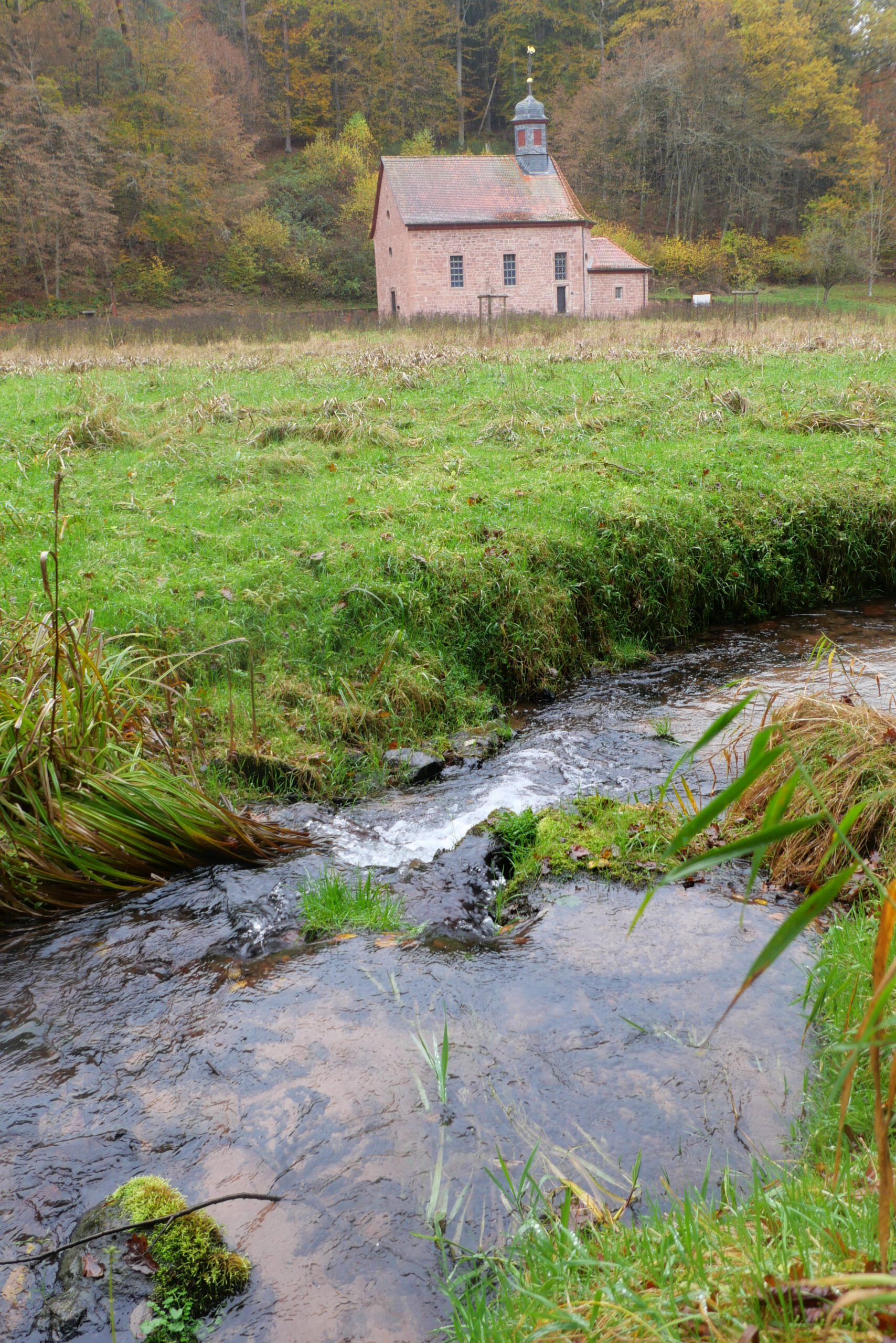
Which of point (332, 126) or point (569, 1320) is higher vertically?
point (332, 126)

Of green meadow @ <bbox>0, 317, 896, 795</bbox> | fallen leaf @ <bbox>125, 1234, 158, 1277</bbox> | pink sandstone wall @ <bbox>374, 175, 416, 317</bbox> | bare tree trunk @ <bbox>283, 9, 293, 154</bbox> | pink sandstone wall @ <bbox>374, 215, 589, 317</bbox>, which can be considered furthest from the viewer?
bare tree trunk @ <bbox>283, 9, 293, 154</bbox>

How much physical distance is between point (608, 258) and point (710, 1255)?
1910 inches

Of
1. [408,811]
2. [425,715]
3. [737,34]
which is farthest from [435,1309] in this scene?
[737,34]

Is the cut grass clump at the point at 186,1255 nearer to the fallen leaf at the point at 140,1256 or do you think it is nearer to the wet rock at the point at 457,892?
the fallen leaf at the point at 140,1256

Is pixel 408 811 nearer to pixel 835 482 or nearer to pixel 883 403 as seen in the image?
pixel 835 482

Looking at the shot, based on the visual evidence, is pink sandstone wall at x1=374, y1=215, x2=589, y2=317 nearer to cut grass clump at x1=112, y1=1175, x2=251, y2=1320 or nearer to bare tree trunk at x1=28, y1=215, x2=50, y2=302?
bare tree trunk at x1=28, y1=215, x2=50, y2=302

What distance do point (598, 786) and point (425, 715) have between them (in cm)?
152

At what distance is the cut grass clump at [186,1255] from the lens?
7.59 ft

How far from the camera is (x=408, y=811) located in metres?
5.55

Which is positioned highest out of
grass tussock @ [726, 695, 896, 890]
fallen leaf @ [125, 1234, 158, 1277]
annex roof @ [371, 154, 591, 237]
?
annex roof @ [371, 154, 591, 237]

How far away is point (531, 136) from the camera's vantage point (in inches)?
1674

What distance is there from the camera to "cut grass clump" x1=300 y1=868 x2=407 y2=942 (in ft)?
13.3

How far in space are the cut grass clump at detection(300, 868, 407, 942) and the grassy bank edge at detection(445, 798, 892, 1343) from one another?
1610 millimetres

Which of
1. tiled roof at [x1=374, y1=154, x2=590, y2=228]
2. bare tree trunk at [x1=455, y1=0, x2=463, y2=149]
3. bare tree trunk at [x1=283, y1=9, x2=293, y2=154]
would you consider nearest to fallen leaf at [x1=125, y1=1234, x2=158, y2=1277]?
tiled roof at [x1=374, y1=154, x2=590, y2=228]
